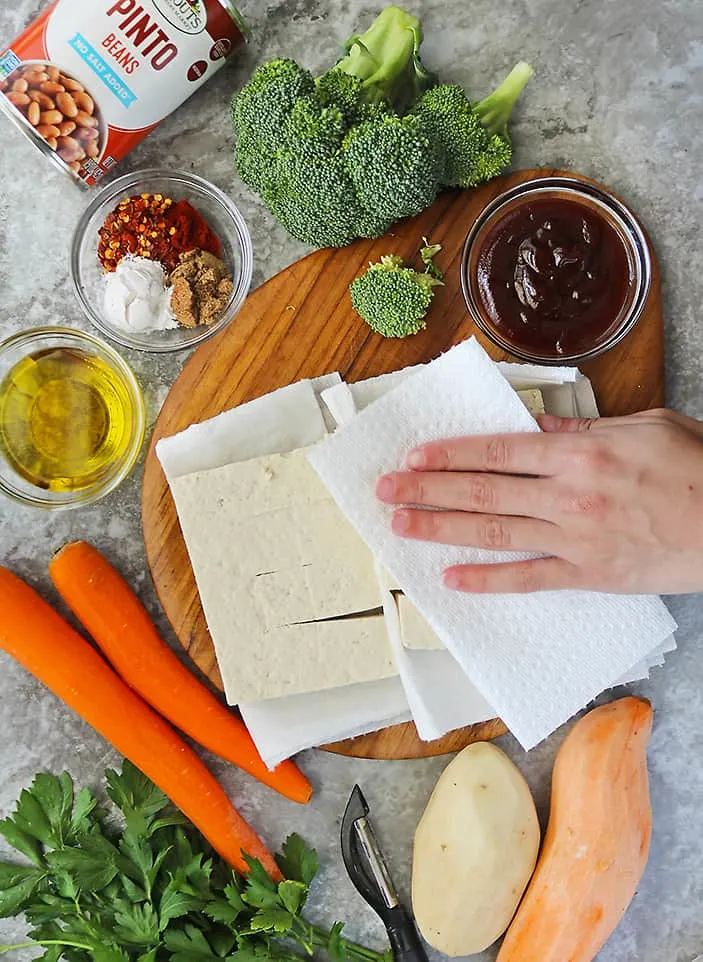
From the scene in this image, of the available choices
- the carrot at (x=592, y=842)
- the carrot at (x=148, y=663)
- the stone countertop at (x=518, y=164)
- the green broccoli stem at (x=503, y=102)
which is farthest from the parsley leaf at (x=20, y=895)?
the green broccoli stem at (x=503, y=102)

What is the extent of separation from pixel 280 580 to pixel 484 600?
447 millimetres

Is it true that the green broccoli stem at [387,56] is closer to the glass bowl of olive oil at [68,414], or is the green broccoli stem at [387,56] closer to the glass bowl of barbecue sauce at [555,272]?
the glass bowl of barbecue sauce at [555,272]

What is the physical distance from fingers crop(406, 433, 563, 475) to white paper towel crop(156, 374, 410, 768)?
308 millimetres

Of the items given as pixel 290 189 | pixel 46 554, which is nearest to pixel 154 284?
pixel 290 189

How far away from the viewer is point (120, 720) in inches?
82.6

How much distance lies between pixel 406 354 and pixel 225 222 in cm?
56

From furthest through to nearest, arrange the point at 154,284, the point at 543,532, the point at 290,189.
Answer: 1. the point at 154,284
2. the point at 290,189
3. the point at 543,532

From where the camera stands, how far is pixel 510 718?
1828 mm

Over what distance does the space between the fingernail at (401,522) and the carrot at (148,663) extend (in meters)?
0.67

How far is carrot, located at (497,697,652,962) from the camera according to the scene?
6.57ft

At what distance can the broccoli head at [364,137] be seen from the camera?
1811 millimetres

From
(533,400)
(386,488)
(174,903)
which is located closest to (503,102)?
(533,400)

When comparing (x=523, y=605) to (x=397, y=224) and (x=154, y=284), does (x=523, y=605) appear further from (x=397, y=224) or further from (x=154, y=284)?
(x=154, y=284)

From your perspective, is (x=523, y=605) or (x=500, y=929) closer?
(x=523, y=605)
